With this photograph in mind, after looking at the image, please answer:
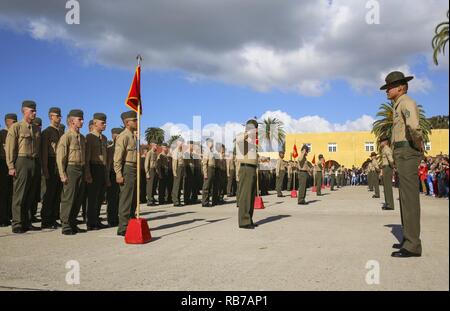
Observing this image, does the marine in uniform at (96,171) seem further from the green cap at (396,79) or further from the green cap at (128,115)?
the green cap at (396,79)

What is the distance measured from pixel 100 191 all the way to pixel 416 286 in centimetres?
747

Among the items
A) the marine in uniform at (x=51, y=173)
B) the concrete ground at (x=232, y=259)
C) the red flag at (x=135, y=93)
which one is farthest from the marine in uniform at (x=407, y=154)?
the marine in uniform at (x=51, y=173)

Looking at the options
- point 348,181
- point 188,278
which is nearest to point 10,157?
point 188,278

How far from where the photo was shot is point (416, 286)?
12.8 ft

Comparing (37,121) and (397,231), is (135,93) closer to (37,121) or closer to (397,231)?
(37,121)

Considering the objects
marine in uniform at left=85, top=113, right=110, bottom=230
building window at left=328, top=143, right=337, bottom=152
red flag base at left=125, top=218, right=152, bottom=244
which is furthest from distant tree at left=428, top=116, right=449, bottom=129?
building window at left=328, top=143, right=337, bottom=152

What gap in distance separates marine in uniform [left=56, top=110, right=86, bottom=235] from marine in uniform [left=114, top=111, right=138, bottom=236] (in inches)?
34.7

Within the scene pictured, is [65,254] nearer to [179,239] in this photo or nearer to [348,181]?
[179,239]

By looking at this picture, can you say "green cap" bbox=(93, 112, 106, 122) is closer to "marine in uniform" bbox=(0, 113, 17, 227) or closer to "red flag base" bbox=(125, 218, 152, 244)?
"marine in uniform" bbox=(0, 113, 17, 227)

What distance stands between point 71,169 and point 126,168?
1.21m

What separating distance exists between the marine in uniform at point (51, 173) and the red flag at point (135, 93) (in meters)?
3.02

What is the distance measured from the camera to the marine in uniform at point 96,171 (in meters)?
9.05

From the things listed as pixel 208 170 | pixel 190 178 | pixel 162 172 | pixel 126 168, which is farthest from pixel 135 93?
pixel 162 172

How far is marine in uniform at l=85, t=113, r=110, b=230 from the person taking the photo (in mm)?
9055
